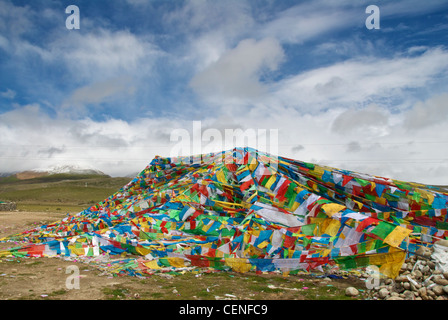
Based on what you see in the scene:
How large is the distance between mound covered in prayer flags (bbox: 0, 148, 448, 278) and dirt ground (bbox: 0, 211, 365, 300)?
1.80 ft

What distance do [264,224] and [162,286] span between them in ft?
13.2

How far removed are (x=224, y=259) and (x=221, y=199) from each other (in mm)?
4150

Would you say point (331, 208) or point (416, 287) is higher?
point (331, 208)

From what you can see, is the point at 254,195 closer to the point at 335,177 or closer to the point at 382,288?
the point at 335,177

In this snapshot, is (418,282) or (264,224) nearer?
(418,282)

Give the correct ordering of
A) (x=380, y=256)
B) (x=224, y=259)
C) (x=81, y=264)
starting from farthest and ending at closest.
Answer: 1. (x=81, y=264)
2. (x=224, y=259)
3. (x=380, y=256)

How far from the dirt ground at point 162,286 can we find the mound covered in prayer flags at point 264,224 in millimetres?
549

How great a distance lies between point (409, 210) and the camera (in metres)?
11.3

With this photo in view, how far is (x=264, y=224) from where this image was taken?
1031 cm

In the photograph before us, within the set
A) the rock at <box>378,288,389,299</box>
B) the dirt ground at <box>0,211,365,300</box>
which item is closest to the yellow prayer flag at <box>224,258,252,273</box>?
the dirt ground at <box>0,211,365,300</box>

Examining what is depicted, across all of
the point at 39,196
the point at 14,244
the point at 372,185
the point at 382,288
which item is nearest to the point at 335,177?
the point at 372,185

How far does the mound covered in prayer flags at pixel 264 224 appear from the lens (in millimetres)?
8445

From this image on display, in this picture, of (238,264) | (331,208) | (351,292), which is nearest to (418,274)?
(351,292)

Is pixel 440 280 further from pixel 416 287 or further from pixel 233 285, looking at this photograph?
pixel 233 285
